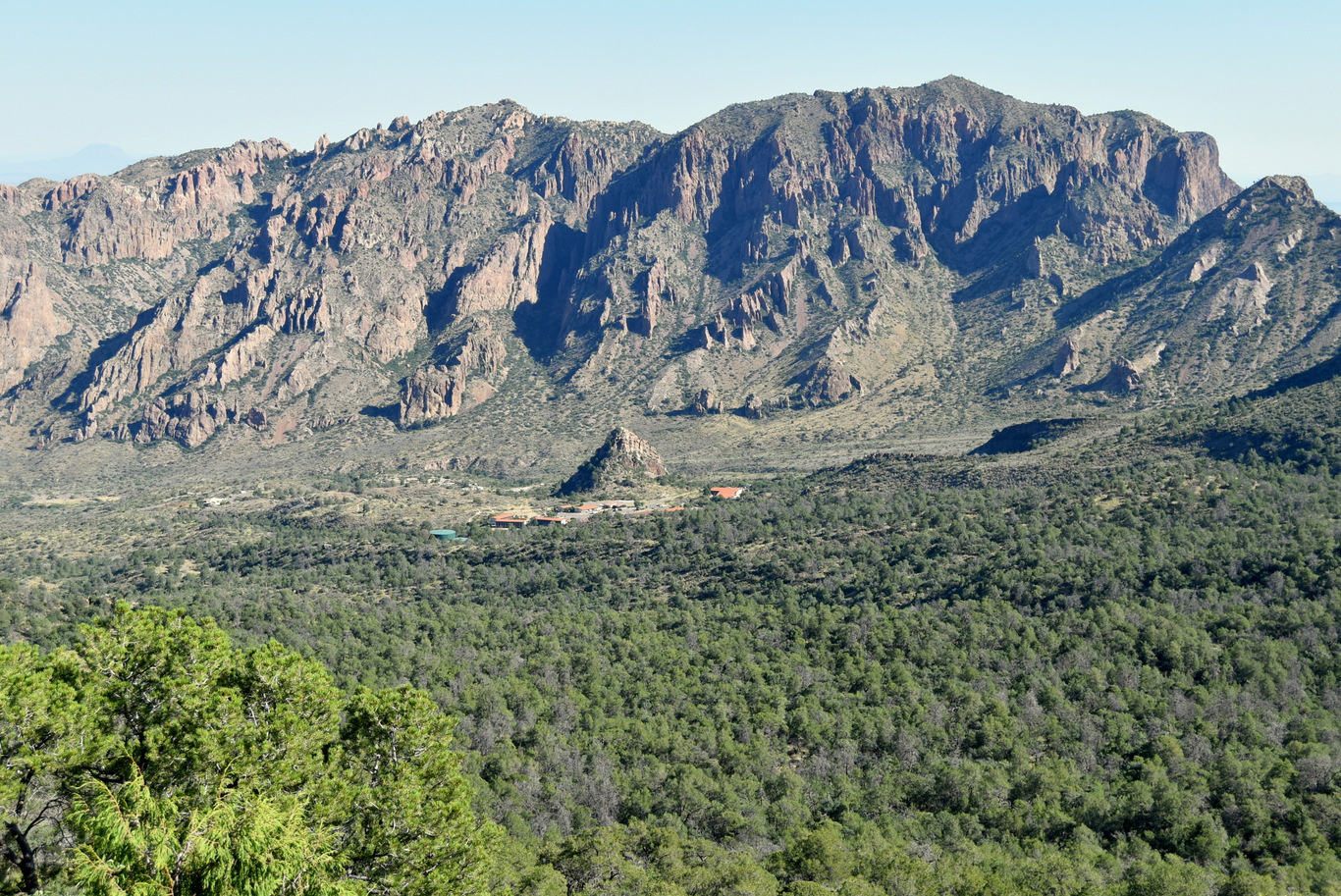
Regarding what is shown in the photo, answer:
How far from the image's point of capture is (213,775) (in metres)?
26.4

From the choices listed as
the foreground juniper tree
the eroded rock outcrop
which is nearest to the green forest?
the foreground juniper tree

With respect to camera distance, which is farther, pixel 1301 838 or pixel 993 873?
pixel 1301 838

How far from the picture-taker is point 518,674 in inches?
3108

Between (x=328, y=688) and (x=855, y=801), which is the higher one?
(x=328, y=688)

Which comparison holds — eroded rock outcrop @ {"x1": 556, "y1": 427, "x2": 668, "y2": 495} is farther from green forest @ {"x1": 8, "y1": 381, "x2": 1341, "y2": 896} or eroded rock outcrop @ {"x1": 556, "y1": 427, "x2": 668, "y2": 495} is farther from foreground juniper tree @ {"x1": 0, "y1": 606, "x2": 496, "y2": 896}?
foreground juniper tree @ {"x1": 0, "y1": 606, "x2": 496, "y2": 896}

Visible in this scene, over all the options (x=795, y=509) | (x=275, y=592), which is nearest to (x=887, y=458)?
(x=795, y=509)

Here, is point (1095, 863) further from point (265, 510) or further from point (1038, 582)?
point (265, 510)

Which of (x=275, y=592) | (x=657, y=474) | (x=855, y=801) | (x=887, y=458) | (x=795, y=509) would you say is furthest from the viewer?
(x=657, y=474)

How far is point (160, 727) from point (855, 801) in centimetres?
4369

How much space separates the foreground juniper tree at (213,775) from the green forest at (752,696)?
0.33 ft

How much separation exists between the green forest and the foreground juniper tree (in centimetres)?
10

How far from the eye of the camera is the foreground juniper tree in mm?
21312

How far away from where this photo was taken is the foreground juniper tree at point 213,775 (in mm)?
21312

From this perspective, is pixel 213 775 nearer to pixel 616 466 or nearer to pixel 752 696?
pixel 752 696
